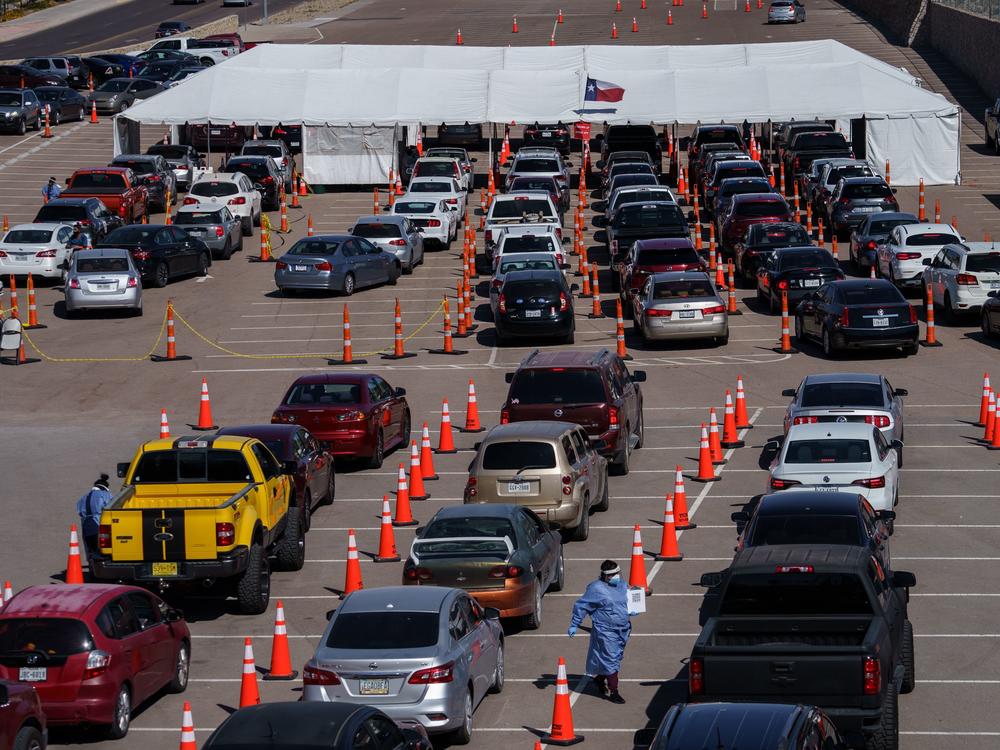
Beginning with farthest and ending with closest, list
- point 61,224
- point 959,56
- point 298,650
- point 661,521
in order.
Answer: point 959,56
point 61,224
point 661,521
point 298,650

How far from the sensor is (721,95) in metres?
56.3

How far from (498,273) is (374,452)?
12.6 meters

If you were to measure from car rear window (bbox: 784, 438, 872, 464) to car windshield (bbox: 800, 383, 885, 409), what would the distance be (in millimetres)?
3201

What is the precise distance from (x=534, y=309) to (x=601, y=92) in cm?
2313

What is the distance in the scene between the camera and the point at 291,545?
20.8 m

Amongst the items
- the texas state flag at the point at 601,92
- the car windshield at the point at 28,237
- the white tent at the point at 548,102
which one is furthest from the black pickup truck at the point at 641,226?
the texas state flag at the point at 601,92

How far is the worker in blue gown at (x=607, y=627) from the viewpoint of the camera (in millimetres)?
15672

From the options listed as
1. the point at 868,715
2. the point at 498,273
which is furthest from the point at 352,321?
the point at 868,715

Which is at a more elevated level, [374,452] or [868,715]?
[868,715]

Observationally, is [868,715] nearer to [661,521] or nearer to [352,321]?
[661,521]

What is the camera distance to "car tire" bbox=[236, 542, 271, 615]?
1892 cm

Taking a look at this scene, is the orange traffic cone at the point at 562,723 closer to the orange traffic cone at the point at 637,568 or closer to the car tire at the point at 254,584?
the orange traffic cone at the point at 637,568

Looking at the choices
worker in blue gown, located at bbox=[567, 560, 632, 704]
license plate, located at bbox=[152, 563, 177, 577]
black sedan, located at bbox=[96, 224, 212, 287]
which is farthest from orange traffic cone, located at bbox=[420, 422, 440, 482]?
black sedan, located at bbox=[96, 224, 212, 287]

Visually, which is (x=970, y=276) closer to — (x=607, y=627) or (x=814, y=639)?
(x=607, y=627)
